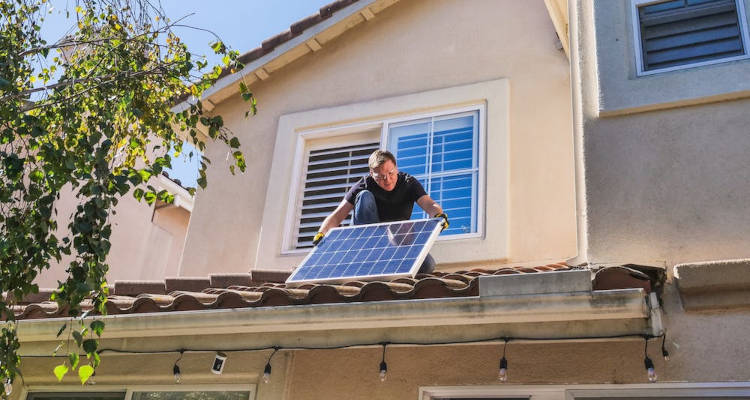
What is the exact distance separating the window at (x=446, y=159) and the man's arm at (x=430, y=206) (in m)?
1.07

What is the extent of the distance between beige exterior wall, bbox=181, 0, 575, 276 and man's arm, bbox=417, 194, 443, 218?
0.92 m

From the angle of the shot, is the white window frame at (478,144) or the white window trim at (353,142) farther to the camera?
the white window trim at (353,142)

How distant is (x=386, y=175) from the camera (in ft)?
25.5

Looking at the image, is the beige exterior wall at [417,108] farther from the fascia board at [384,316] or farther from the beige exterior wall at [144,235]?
the beige exterior wall at [144,235]

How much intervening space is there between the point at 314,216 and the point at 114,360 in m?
Answer: 3.02

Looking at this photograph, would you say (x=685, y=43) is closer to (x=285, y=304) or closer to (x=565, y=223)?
(x=565, y=223)

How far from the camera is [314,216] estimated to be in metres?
9.62

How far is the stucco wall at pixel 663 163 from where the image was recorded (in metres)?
5.84

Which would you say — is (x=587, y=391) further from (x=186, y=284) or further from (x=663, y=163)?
(x=186, y=284)

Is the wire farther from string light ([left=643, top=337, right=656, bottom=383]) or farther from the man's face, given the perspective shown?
the man's face

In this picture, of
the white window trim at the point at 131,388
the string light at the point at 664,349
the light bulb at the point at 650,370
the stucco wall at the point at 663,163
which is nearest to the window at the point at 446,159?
the stucco wall at the point at 663,163

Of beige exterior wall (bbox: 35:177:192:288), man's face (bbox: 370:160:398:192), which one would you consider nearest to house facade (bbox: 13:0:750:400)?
man's face (bbox: 370:160:398:192)

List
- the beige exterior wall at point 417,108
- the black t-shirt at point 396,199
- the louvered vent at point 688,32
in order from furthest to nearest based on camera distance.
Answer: the beige exterior wall at point 417,108 → the black t-shirt at point 396,199 → the louvered vent at point 688,32

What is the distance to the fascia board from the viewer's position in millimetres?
5148
